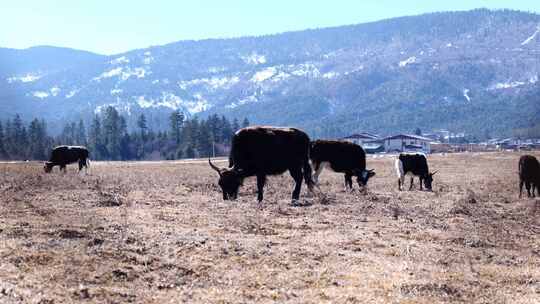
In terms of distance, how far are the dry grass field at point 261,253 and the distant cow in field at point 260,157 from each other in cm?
144

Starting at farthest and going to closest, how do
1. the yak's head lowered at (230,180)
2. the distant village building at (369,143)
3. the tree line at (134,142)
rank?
the distant village building at (369,143)
the tree line at (134,142)
the yak's head lowered at (230,180)

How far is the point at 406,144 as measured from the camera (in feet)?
575

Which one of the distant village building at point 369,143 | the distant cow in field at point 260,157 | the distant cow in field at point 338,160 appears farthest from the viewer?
the distant village building at point 369,143

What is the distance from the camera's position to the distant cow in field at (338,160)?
32406 millimetres

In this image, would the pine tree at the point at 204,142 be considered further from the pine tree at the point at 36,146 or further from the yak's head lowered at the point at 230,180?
the yak's head lowered at the point at 230,180

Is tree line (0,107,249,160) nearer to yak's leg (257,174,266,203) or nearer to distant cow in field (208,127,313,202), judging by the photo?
distant cow in field (208,127,313,202)

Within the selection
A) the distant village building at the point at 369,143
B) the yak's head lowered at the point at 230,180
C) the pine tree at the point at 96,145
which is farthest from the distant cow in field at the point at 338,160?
the distant village building at the point at 369,143

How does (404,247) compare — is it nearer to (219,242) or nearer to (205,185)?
(219,242)

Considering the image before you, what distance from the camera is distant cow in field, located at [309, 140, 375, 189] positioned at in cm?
3241

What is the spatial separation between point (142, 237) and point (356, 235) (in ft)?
16.7

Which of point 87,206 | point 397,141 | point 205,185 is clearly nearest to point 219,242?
point 87,206

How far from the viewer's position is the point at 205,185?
32500 millimetres

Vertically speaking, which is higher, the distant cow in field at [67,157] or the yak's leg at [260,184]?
the distant cow in field at [67,157]

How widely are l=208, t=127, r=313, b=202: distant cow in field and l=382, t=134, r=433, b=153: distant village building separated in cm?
14409
